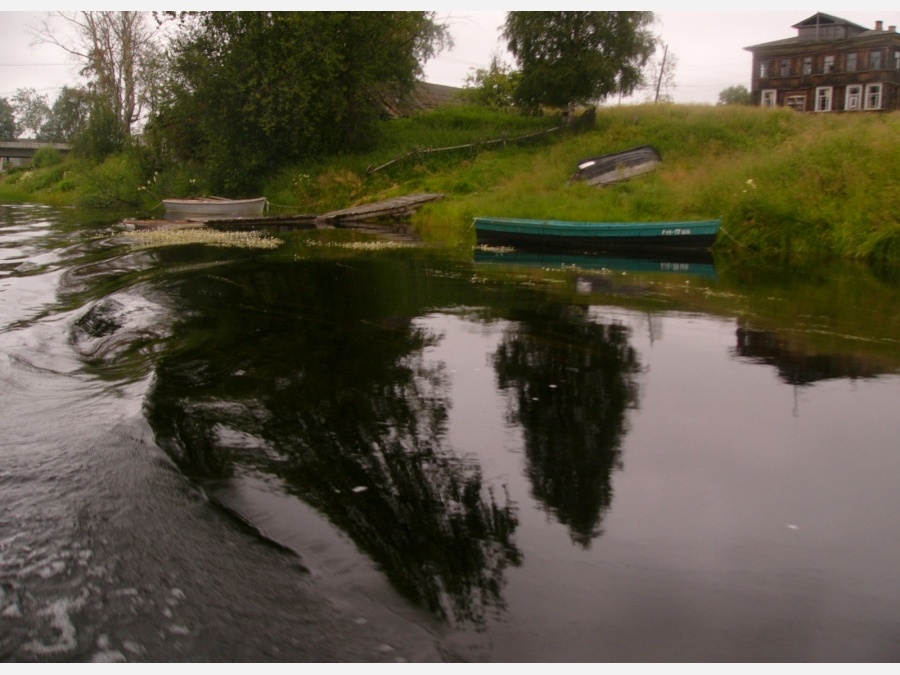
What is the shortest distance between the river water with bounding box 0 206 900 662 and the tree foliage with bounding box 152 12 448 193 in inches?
1028

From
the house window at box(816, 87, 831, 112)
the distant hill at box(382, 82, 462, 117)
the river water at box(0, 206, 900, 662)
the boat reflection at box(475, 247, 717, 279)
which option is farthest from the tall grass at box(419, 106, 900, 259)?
the house window at box(816, 87, 831, 112)

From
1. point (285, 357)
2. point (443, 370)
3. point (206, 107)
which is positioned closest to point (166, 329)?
point (285, 357)

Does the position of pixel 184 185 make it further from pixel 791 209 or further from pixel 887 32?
pixel 887 32

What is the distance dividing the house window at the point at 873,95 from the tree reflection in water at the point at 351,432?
51.4 meters

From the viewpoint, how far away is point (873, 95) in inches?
2026

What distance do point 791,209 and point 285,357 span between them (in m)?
15.7

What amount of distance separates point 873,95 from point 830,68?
345 cm

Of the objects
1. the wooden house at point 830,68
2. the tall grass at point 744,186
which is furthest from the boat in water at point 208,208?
the wooden house at point 830,68

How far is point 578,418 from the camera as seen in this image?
22.1 feet

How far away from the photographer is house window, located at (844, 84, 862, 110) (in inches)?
2041

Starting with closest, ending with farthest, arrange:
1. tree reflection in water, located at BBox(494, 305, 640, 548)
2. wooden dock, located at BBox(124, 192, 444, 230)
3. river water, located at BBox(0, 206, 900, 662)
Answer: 1. river water, located at BBox(0, 206, 900, 662)
2. tree reflection in water, located at BBox(494, 305, 640, 548)
3. wooden dock, located at BBox(124, 192, 444, 230)

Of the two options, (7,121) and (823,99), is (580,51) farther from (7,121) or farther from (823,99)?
(7,121)

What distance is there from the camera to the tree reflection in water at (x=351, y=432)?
4297 mm

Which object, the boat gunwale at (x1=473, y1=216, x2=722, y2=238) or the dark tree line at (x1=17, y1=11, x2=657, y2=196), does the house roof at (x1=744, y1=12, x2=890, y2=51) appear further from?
the boat gunwale at (x1=473, y1=216, x2=722, y2=238)
